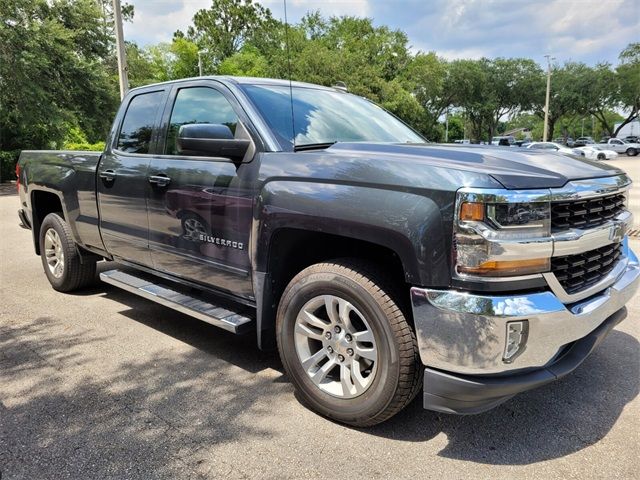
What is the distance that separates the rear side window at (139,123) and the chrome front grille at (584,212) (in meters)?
3.08

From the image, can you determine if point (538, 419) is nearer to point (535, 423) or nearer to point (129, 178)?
point (535, 423)

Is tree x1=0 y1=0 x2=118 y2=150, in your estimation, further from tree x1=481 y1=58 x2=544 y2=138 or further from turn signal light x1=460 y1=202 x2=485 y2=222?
tree x1=481 y1=58 x2=544 y2=138

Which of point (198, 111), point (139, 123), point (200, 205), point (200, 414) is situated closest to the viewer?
point (200, 414)

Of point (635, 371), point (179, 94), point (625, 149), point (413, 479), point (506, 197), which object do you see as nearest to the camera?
point (506, 197)

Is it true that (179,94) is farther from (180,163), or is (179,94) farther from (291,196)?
(291,196)

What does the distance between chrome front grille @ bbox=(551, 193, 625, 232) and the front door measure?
169cm

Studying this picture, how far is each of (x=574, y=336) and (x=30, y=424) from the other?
2922 mm

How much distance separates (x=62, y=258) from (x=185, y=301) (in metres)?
2.37

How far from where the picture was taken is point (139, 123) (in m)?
4.27

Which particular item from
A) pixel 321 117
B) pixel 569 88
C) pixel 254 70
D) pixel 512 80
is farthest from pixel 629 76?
pixel 321 117

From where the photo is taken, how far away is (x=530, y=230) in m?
2.23

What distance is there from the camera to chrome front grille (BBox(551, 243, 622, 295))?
2.38 metres

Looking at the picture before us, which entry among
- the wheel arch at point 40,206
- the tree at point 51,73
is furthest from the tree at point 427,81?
the wheel arch at point 40,206

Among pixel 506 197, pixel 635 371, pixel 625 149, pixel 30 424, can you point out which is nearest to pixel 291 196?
pixel 506 197
